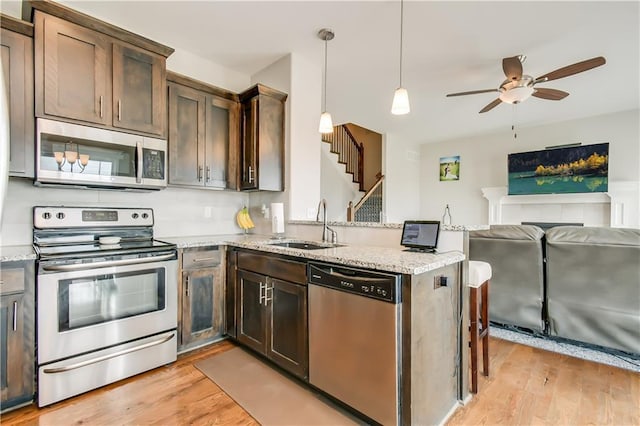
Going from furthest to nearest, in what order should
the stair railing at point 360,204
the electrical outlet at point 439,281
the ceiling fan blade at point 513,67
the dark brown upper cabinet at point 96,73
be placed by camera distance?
1. the stair railing at point 360,204
2. the ceiling fan blade at point 513,67
3. the dark brown upper cabinet at point 96,73
4. the electrical outlet at point 439,281

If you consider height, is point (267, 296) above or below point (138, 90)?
below

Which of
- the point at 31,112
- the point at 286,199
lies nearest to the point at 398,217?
the point at 286,199

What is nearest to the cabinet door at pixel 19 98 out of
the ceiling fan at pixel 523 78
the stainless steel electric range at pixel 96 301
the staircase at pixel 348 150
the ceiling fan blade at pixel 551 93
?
the stainless steel electric range at pixel 96 301

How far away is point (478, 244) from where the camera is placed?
309 centimetres

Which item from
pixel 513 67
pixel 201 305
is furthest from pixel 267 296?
pixel 513 67

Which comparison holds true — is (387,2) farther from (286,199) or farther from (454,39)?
(286,199)

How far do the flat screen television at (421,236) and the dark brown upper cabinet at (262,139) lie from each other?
1.55 metres

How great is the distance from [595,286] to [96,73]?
14.2 feet

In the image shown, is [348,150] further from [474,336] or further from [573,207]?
[474,336]

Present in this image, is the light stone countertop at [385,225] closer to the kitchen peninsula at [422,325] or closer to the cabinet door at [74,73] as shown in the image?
the kitchen peninsula at [422,325]

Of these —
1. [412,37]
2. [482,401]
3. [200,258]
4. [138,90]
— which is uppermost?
[412,37]

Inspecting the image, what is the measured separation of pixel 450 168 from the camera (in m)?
7.05

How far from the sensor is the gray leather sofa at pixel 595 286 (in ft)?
7.96

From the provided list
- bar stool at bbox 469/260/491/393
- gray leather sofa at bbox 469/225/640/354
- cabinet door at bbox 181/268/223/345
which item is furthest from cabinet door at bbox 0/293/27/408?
gray leather sofa at bbox 469/225/640/354
